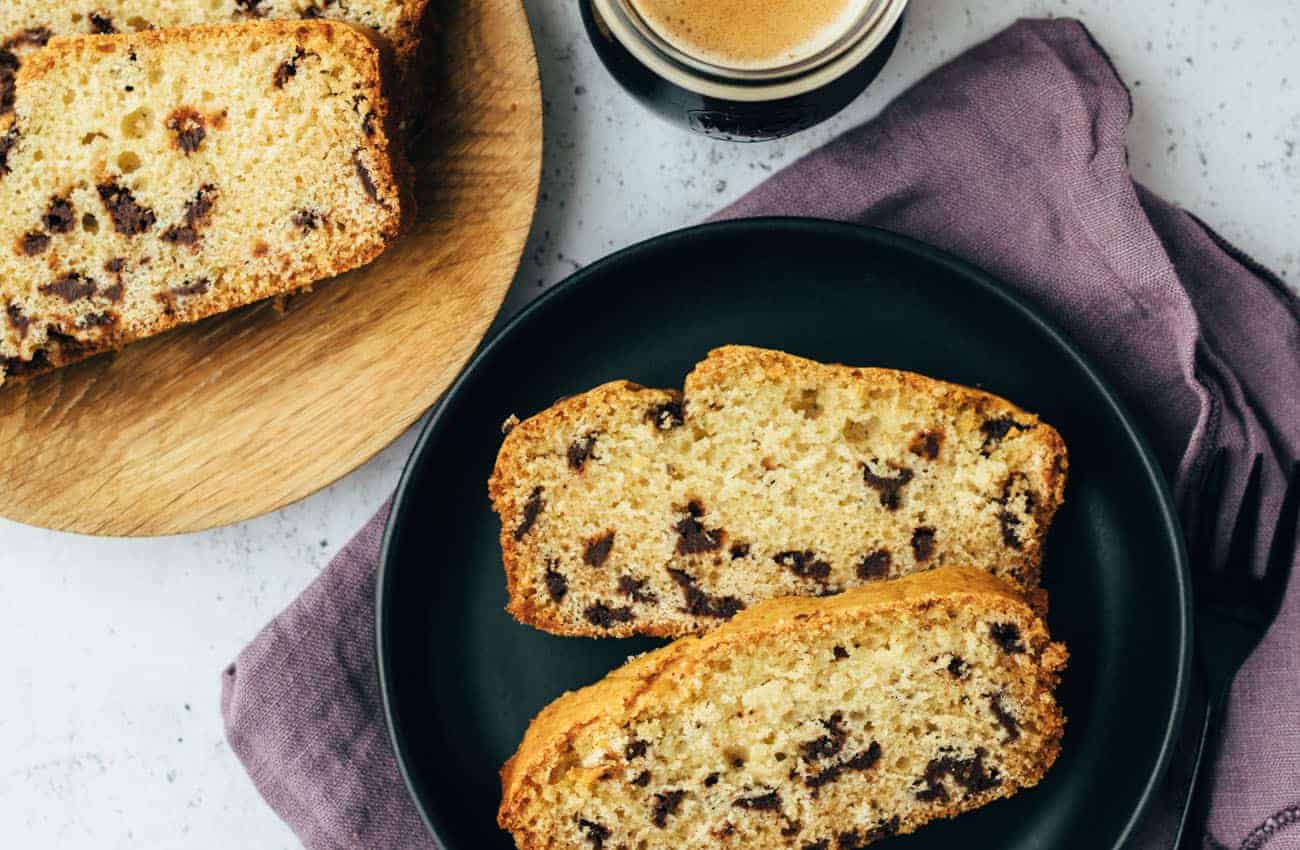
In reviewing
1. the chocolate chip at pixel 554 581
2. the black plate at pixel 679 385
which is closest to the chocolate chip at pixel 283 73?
the black plate at pixel 679 385

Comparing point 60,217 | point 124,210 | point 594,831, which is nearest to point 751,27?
point 124,210

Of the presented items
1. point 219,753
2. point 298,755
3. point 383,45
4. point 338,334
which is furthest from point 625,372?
point 219,753

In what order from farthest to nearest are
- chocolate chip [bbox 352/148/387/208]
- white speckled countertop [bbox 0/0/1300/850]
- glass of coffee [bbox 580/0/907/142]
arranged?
→ white speckled countertop [bbox 0/0/1300/850], chocolate chip [bbox 352/148/387/208], glass of coffee [bbox 580/0/907/142]

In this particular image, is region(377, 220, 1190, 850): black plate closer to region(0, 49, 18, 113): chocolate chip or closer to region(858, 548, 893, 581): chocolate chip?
region(858, 548, 893, 581): chocolate chip

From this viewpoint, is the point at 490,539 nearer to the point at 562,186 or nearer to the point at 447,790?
the point at 447,790

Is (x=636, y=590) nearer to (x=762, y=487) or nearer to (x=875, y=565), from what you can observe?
(x=762, y=487)

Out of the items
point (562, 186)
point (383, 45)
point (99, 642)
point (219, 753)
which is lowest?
point (219, 753)

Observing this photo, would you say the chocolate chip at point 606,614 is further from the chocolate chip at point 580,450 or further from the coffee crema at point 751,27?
the coffee crema at point 751,27

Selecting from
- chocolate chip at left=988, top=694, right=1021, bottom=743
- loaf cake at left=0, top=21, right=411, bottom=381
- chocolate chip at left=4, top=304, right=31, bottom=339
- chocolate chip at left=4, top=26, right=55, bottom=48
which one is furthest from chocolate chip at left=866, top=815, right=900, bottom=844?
chocolate chip at left=4, top=26, right=55, bottom=48
